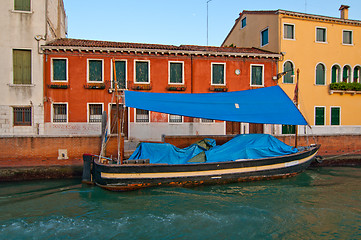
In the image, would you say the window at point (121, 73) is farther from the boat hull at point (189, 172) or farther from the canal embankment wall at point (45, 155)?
the boat hull at point (189, 172)

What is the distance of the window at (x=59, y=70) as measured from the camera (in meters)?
14.6

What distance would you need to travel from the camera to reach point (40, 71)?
1412 cm

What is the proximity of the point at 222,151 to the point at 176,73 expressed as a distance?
7.58 metres

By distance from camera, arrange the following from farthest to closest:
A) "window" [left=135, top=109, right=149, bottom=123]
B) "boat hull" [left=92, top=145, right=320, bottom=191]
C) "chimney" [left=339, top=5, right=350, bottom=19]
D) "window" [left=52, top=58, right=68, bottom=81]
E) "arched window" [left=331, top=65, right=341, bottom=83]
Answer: "chimney" [left=339, top=5, right=350, bottom=19] → "arched window" [left=331, top=65, right=341, bottom=83] → "window" [left=135, top=109, right=149, bottom=123] → "window" [left=52, top=58, right=68, bottom=81] → "boat hull" [left=92, top=145, right=320, bottom=191]

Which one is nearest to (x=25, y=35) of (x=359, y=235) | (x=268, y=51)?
(x=268, y=51)

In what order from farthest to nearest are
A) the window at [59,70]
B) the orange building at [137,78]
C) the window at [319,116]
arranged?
the window at [319,116] → the window at [59,70] → the orange building at [137,78]

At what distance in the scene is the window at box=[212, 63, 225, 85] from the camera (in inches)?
639

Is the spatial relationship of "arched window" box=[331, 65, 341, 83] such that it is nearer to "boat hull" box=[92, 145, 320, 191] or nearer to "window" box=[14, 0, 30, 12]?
"boat hull" box=[92, 145, 320, 191]

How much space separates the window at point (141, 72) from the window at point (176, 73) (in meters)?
1.41

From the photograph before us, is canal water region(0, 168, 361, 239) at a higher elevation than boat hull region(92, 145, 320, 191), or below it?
below

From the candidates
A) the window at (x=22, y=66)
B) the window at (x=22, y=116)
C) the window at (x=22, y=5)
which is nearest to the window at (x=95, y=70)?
the window at (x=22, y=66)

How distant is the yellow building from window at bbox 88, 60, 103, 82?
10.9 meters

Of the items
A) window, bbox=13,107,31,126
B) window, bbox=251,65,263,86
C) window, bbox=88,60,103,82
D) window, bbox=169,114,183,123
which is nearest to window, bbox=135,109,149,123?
window, bbox=169,114,183,123

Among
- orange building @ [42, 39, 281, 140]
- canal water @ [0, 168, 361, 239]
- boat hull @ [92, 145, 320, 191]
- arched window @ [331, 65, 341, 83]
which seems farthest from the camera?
arched window @ [331, 65, 341, 83]
